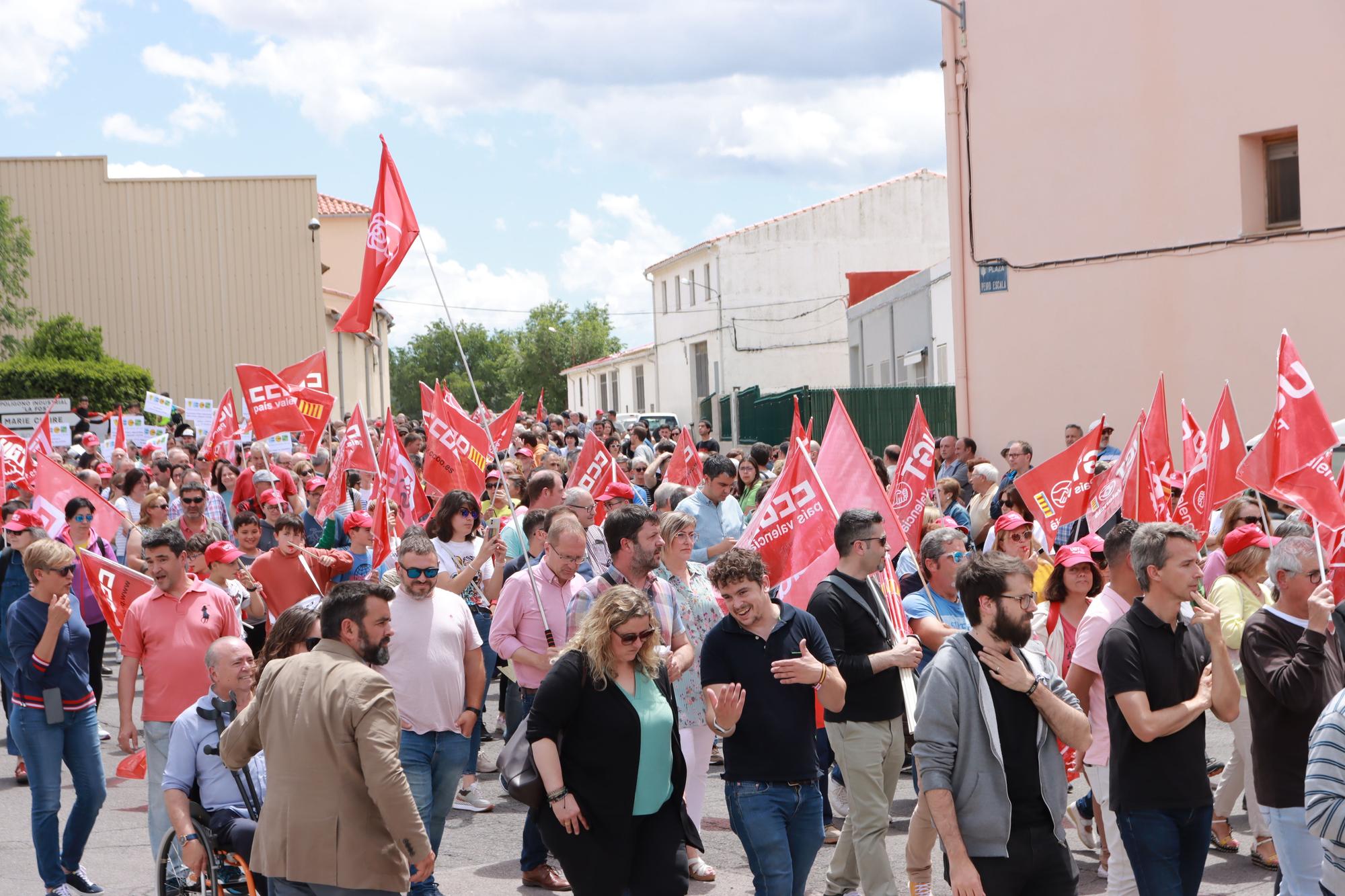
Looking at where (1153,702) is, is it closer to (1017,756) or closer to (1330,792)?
(1017,756)

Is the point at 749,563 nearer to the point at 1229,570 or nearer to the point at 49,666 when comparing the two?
the point at 1229,570

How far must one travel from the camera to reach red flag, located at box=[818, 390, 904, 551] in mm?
8797

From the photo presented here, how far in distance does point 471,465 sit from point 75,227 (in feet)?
123

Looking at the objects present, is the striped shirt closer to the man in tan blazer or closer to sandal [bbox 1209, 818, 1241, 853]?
the man in tan blazer

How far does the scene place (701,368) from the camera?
180 ft

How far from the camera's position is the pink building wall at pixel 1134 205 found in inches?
677

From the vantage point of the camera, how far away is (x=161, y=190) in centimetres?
4594

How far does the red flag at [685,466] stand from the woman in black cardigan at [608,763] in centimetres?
1064

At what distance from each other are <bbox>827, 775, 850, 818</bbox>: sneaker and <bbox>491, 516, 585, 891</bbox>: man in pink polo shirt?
65.6 inches

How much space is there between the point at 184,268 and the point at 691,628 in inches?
1672

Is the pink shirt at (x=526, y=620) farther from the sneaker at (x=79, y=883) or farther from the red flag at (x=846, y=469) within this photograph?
the sneaker at (x=79, y=883)

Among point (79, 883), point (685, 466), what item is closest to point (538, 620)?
point (79, 883)

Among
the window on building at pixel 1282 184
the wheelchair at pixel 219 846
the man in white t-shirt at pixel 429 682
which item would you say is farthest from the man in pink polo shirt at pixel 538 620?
the window on building at pixel 1282 184

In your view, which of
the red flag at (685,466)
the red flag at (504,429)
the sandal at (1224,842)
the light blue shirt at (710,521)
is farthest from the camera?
the red flag at (504,429)
